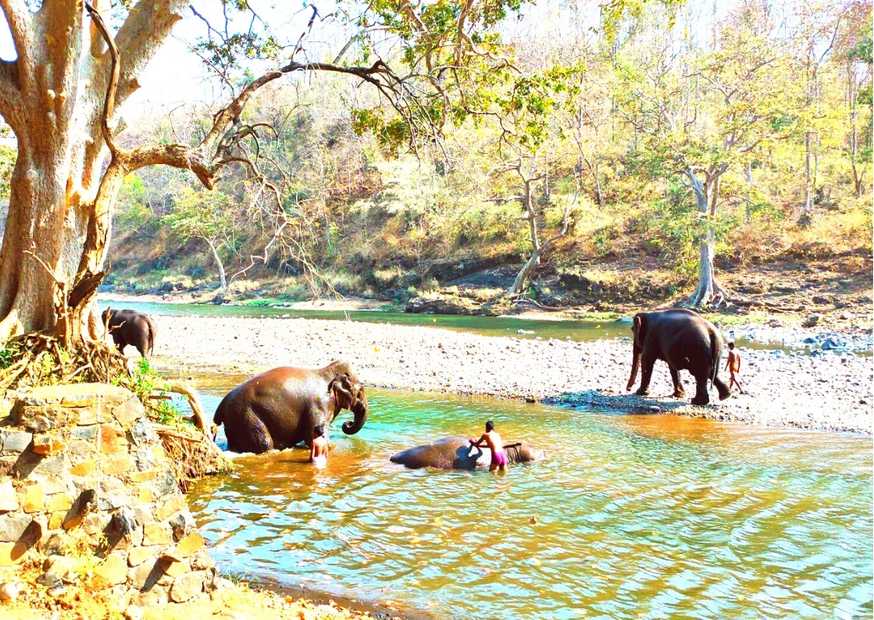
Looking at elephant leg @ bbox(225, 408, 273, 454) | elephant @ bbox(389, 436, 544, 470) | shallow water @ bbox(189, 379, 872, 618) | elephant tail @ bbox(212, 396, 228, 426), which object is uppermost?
elephant tail @ bbox(212, 396, 228, 426)

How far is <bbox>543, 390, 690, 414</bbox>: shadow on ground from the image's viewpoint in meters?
13.7

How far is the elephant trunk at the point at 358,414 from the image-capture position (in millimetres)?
10875

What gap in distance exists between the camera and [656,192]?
43.6 m

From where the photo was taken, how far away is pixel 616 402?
46.4ft

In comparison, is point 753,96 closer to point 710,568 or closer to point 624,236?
point 624,236

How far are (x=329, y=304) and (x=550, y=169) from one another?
17.5 meters

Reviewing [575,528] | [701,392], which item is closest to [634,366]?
[701,392]

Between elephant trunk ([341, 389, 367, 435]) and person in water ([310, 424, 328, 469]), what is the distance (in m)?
1.04

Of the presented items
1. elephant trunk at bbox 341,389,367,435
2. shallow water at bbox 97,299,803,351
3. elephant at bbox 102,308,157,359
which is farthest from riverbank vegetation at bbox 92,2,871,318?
elephant trunk at bbox 341,389,367,435

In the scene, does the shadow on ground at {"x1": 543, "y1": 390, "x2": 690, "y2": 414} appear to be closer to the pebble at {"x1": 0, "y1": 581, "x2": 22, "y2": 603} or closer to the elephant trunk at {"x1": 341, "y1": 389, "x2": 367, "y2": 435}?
the elephant trunk at {"x1": 341, "y1": 389, "x2": 367, "y2": 435}

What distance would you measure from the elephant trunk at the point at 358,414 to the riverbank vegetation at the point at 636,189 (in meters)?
12.2

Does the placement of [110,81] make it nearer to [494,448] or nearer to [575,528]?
[494,448]

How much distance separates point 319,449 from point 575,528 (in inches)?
155

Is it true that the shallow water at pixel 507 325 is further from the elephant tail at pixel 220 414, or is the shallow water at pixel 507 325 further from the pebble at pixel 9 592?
the pebble at pixel 9 592
